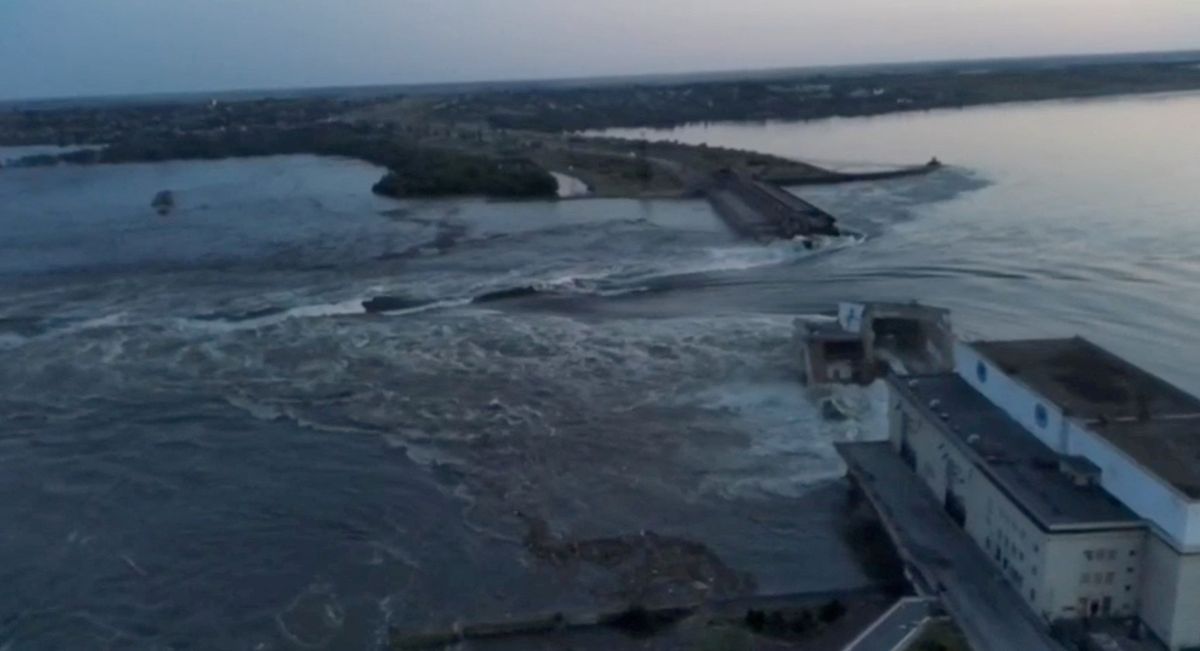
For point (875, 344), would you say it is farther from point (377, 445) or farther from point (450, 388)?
point (377, 445)

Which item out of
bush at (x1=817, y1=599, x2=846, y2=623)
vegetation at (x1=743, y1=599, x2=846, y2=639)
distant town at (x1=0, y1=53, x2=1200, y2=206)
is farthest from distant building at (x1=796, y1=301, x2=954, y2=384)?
distant town at (x1=0, y1=53, x2=1200, y2=206)

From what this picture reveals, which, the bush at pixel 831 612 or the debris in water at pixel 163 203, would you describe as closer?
the bush at pixel 831 612

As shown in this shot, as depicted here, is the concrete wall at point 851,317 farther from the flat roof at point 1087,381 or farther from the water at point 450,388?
the flat roof at point 1087,381

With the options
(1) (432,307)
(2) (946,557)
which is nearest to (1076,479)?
(2) (946,557)

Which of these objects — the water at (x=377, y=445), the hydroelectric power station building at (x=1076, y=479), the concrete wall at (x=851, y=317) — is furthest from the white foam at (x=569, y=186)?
the hydroelectric power station building at (x=1076, y=479)

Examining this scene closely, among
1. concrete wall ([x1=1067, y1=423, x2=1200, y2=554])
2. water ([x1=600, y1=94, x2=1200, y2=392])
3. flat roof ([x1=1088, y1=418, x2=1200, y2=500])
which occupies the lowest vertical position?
water ([x1=600, y1=94, x2=1200, y2=392])

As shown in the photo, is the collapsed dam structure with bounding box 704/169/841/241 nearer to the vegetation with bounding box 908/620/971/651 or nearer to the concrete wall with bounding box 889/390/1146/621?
the concrete wall with bounding box 889/390/1146/621
